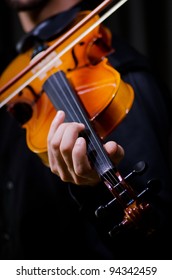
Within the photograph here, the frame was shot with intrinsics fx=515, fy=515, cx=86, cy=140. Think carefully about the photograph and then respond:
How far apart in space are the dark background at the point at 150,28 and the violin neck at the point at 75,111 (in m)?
0.55

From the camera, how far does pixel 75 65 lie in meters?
0.87

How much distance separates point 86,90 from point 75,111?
0.23 ft

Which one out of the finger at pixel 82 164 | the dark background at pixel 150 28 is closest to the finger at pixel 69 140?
the finger at pixel 82 164

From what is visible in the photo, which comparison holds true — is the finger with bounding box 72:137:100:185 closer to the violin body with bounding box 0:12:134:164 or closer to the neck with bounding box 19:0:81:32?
the violin body with bounding box 0:12:134:164

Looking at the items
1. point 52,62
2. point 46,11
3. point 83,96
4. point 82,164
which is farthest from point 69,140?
point 46,11

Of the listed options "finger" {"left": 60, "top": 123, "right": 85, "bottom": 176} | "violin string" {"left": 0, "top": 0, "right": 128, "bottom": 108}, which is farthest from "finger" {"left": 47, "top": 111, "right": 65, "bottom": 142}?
"violin string" {"left": 0, "top": 0, "right": 128, "bottom": 108}

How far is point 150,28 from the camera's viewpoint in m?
1.42

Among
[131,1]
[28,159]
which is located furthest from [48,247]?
[131,1]

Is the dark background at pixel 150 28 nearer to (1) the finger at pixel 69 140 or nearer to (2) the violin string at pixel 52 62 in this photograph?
(2) the violin string at pixel 52 62

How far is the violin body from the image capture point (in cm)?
72

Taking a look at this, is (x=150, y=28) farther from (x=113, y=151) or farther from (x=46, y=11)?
(x=113, y=151)

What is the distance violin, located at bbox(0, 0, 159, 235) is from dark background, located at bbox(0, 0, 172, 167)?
48 centimetres

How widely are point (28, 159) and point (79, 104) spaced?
33 cm

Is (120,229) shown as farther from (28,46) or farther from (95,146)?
(28,46)
